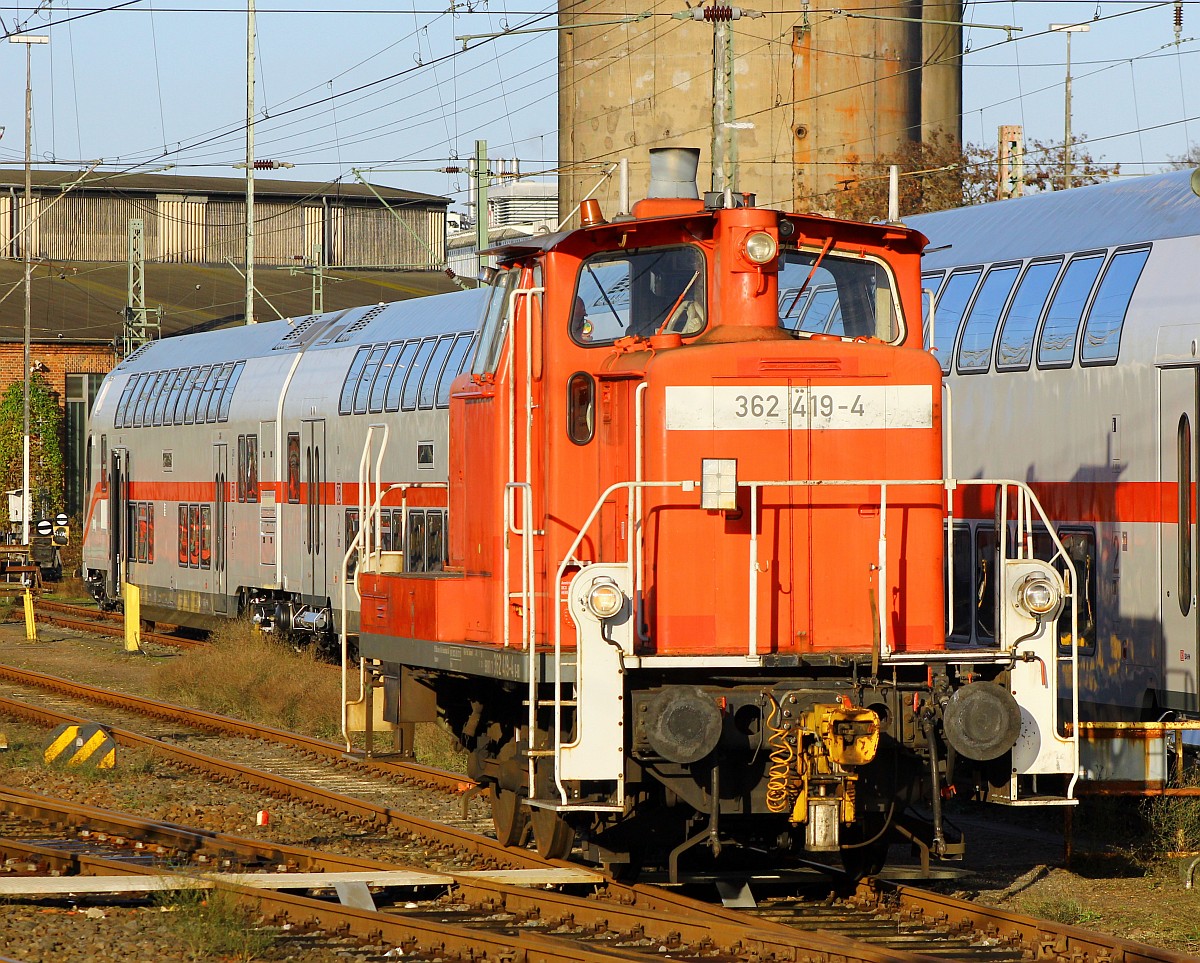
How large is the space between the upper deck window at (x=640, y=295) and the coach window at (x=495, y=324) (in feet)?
1.89

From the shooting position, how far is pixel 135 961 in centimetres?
852

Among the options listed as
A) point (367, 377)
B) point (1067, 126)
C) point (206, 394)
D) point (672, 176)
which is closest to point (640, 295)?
point (672, 176)

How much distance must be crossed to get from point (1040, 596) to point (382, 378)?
1389 centimetres

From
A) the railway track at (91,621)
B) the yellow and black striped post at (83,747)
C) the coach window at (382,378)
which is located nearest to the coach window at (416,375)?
the coach window at (382,378)

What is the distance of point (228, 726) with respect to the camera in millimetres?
18094

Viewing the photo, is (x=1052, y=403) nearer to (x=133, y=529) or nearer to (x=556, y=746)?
(x=556, y=746)

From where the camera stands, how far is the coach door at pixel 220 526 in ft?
86.2

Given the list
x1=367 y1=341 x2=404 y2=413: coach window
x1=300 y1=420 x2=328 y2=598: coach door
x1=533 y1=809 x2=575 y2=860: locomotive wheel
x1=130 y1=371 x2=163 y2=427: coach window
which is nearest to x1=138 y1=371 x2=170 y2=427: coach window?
x1=130 y1=371 x2=163 y2=427: coach window

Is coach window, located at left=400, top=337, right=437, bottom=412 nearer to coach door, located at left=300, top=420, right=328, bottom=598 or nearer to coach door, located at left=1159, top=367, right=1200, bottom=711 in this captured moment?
coach door, located at left=300, top=420, right=328, bottom=598

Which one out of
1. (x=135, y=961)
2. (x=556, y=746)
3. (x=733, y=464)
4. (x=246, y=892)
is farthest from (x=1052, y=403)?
(x=135, y=961)

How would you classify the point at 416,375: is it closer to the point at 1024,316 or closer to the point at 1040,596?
the point at 1024,316

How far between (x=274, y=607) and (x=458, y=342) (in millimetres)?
6665

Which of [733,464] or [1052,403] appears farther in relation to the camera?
[1052,403]

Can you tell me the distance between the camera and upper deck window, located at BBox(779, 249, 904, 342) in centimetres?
929
